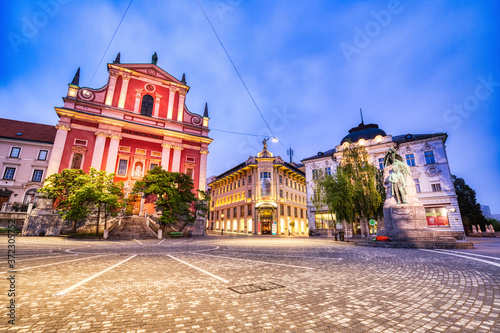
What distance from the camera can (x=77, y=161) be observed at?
27609 millimetres

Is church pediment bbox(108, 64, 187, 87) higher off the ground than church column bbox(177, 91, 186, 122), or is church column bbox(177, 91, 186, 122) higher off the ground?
church pediment bbox(108, 64, 187, 87)

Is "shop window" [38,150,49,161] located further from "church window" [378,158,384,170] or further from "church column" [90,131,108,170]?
"church window" [378,158,384,170]

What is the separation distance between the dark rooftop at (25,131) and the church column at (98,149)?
15.3 metres

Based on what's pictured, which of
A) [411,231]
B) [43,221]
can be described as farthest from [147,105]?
[411,231]

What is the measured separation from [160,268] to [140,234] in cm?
1932

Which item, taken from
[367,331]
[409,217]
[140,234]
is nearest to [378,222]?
[409,217]

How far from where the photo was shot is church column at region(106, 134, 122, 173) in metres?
28.2

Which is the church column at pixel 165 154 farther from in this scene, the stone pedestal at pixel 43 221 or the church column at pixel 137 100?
the stone pedestal at pixel 43 221

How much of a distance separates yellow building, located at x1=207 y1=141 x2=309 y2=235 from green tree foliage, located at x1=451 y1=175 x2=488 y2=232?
2944 cm

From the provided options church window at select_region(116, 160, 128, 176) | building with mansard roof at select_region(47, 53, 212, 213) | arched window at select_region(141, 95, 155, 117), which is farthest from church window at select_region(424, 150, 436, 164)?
church window at select_region(116, 160, 128, 176)

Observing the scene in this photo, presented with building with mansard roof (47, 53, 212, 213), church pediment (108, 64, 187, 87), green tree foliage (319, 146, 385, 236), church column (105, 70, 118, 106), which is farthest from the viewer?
Answer: church pediment (108, 64, 187, 87)

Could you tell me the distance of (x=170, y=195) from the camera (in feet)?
Result: 76.0

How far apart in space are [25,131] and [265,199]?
43501 mm

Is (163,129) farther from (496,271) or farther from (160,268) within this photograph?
(496,271)
